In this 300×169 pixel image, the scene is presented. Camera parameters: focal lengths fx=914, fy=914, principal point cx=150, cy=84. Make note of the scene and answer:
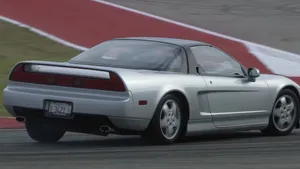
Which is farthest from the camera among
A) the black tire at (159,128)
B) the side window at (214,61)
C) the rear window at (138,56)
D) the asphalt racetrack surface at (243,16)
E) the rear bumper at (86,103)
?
the asphalt racetrack surface at (243,16)

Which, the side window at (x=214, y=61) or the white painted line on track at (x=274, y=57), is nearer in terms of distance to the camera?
the side window at (x=214, y=61)

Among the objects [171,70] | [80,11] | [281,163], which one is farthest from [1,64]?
[281,163]

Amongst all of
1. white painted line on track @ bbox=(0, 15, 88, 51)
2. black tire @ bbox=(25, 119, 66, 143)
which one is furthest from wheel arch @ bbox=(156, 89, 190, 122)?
white painted line on track @ bbox=(0, 15, 88, 51)

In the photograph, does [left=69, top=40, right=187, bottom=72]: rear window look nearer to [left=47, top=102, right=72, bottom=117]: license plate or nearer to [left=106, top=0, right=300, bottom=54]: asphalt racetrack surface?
[left=47, top=102, right=72, bottom=117]: license plate

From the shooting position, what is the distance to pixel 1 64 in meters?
20.7

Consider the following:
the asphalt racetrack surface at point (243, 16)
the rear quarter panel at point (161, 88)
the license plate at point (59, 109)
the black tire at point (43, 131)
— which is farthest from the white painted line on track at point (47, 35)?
the license plate at point (59, 109)

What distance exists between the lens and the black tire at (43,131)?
10.5 metres

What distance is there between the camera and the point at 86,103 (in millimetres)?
9680

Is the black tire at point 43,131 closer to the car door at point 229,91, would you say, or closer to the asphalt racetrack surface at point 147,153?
the asphalt racetrack surface at point 147,153

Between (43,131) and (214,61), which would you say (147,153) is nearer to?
(43,131)

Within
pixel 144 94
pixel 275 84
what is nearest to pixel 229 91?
pixel 275 84

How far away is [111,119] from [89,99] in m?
0.32

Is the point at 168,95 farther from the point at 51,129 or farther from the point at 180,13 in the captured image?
the point at 180,13

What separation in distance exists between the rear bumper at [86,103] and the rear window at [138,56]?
0.69 meters
